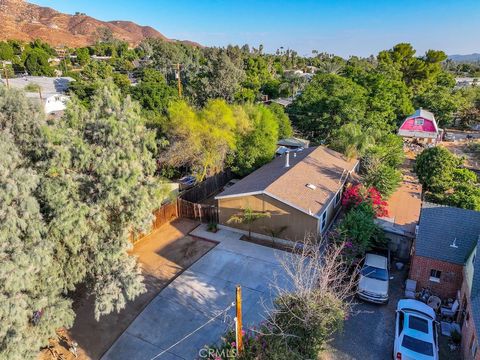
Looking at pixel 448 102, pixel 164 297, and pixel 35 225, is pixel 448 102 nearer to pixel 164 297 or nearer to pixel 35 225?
pixel 164 297

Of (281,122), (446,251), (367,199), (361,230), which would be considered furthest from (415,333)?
(281,122)

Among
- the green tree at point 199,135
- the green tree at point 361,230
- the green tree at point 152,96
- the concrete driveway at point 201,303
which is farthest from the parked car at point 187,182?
the green tree at point 152,96

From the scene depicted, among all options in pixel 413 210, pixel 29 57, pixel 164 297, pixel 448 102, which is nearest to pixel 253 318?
pixel 164 297

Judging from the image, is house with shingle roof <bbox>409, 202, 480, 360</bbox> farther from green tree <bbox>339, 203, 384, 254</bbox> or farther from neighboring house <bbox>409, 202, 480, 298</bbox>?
green tree <bbox>339, 203, 384, 254</bbox>

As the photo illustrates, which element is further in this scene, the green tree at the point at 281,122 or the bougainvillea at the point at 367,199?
the green tree at the point at 281,122

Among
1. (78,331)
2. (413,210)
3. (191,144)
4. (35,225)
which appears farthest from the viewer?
(191,144)

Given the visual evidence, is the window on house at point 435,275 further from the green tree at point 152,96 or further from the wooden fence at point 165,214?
the green tree at point 152,96

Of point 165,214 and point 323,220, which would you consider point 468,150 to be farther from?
point 165,214
